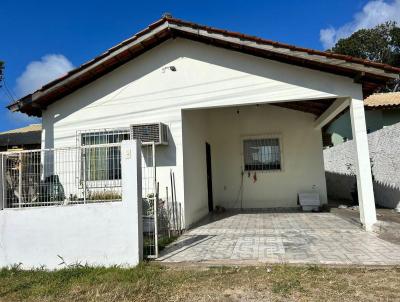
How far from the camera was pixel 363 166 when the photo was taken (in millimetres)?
8406

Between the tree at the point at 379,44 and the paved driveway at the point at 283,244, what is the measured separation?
33051 mm

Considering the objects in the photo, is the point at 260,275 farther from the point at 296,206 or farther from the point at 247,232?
the point at 296,206

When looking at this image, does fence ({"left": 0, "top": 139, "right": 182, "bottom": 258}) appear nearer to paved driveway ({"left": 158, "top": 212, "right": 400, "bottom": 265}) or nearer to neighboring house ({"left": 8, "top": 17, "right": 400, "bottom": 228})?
neighboring house ({"left": 8, "top": 17, "right": 400, "bottom": 228})

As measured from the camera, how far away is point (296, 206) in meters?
13.3

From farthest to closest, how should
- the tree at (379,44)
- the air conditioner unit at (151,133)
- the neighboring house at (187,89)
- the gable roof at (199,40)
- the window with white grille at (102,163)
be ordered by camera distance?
the tree at (379,44), the air conditioner unit at (151,133), the neighboring house at (187,89), the gable roof at (199,40), the window with white grille at (102,163)

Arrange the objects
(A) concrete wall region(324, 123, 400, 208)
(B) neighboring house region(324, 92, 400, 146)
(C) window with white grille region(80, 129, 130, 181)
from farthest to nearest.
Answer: (B) neighboring house region(324, 92, 400, 146)
(A) concrete wall region(324, 123, 400, 208)
(C) window with white grille region(80, 129, 130, 181)

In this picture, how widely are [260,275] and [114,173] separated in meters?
4.11

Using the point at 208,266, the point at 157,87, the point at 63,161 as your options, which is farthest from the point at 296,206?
the point at 63,161

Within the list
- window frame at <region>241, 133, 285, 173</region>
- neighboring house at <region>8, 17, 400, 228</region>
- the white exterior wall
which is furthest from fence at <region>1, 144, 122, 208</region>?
window frame at <region>241, 133, 285, 173</region>

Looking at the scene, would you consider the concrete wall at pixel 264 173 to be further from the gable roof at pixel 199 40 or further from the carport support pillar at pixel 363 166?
the carport support pillar at pixel 363 166

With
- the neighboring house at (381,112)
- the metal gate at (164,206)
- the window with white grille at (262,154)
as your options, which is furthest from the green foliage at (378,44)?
the metal gate at (164,206)

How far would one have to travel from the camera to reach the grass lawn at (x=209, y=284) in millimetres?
4585

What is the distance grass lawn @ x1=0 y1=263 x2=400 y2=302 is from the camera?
4585mm

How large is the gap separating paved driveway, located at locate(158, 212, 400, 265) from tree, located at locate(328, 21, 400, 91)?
33.1 m
